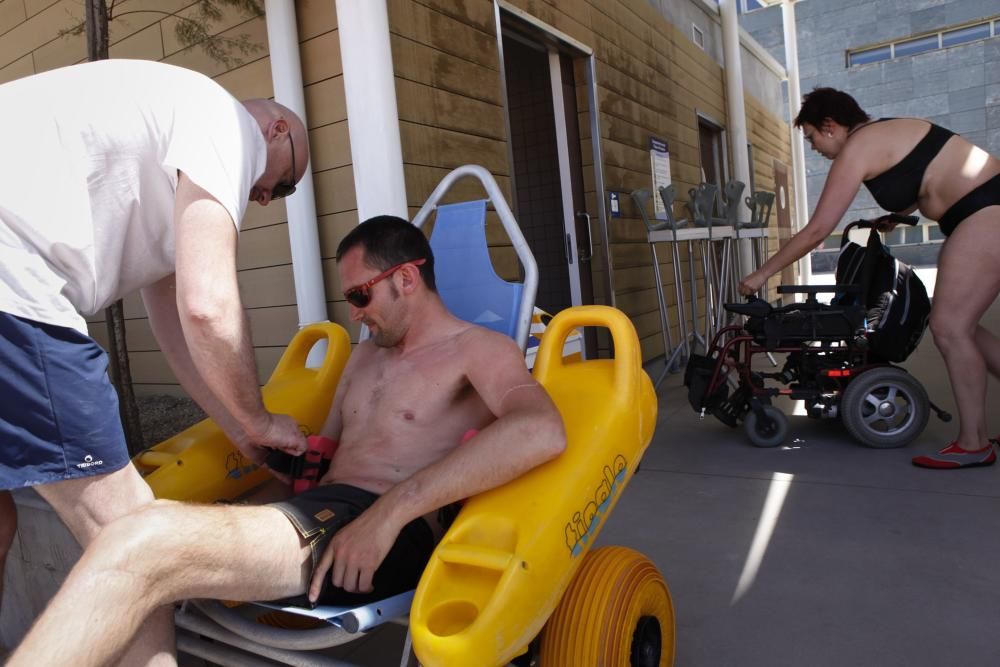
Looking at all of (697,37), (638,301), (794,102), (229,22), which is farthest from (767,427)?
(794,102)

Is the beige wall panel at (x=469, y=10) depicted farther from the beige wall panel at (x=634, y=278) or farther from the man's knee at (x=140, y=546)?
the man's knee at (x=140, y=546)

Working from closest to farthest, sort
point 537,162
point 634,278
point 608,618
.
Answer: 1. point 608,618
2. point 537,162
3. point 634,278

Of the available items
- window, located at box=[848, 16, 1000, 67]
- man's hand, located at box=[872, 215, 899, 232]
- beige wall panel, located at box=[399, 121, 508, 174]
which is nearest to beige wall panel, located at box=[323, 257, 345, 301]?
beige wall panel, located at box=[399, 121, 508, 174]

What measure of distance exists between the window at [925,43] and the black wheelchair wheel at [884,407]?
57.4 feet

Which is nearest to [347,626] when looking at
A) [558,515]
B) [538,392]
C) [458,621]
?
[458,621]

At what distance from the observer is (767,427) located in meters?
3.21

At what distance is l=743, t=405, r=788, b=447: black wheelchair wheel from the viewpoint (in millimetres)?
3184

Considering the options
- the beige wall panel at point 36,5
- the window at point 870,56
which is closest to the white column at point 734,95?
the beige wall panel at point 36,5

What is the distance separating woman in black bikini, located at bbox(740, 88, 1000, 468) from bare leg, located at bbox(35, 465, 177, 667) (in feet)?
7.98

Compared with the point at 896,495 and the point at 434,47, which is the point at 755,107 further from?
the point at 896,495

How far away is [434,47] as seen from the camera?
10.8 feet

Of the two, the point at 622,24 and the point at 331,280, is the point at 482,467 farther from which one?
the point at 622,24

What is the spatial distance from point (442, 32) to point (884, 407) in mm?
2636

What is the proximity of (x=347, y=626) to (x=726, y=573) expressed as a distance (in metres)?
→ 1.30
